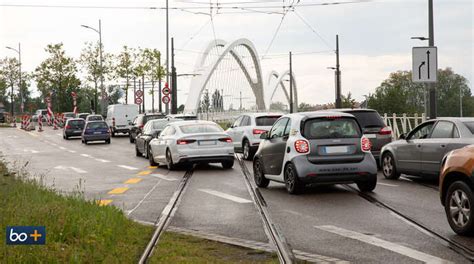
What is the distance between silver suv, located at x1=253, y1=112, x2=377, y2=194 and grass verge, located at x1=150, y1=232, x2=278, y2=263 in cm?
468

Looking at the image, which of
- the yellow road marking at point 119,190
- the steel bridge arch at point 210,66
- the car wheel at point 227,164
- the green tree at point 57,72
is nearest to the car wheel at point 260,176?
the yellow road marking at point 119,190

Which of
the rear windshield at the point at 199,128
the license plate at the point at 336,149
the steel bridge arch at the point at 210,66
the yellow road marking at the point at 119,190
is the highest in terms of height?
the steel bridge arch at the point at 210,66

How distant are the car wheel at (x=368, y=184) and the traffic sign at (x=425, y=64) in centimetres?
978

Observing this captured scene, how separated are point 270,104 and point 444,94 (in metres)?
55.1

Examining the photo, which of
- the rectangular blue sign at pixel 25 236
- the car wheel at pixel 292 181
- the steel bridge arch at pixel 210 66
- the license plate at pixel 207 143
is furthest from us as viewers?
the steel bridge arch at pixel 210 66

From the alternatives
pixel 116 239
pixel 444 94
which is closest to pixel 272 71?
pixel 444 94

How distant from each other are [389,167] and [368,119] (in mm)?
2790

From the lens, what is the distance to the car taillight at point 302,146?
1236 cm

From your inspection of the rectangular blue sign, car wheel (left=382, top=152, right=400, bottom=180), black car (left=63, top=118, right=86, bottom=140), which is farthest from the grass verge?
black car (left=63, top=118, right=86, bottom=140)

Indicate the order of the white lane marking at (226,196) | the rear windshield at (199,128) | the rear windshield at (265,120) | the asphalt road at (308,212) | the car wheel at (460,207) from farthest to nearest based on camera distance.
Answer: the rear windshield at (265,120), the rear windshield at (199,128), the white lane marking at (226,196), the car wheel at (460,207), the asphalt road at (308,212)

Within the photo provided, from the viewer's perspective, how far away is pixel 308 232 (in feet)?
27.7

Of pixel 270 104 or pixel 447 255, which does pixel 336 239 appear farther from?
pixel 270 104

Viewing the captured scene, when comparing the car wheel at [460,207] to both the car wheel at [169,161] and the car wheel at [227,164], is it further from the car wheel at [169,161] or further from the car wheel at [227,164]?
the car wheel at [169,161]

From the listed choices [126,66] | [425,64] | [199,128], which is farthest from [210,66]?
[199,128]
